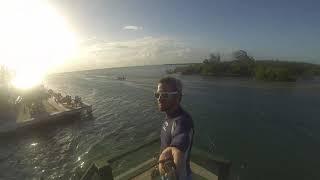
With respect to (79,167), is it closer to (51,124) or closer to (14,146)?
(14,146)

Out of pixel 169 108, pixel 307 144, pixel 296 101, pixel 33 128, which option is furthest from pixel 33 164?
pixel 296 101

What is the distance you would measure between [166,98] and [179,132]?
21.4 inches

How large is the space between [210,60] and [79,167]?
146 meters

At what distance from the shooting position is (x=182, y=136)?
312 cm

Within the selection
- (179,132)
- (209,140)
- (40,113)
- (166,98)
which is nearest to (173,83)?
(166,98)

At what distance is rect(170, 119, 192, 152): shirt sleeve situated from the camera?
302 centimetres

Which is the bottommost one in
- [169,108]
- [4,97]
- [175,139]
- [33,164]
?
[33,164]

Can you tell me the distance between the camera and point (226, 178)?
21.6 ft

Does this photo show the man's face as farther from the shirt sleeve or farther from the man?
the shirt sleeve

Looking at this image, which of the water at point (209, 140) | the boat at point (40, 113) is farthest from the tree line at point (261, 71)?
the boat at point (40, 113)

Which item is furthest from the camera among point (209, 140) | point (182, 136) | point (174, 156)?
point (209, 140)

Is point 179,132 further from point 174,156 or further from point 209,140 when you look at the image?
point 209,140

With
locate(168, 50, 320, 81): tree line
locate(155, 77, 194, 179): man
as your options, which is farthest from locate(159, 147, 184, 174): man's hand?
locate(168, 50, 320, 81): tree line

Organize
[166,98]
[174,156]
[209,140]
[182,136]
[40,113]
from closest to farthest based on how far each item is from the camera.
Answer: [174,156], [182,136], [166,98], [209,140], [40,113]
